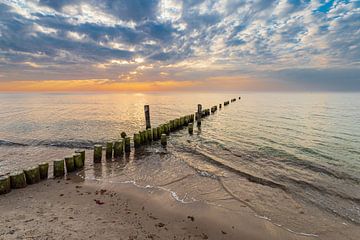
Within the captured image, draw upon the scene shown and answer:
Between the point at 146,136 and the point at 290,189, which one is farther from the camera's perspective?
the point at 146,136

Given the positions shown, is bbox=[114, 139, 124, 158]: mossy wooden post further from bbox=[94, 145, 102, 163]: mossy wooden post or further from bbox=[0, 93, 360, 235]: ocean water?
bbox=[94, 145, 102, 163]: mossy wooden post

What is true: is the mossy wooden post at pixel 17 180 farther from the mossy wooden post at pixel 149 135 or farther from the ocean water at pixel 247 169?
the mossy wooden post at pixel 149 135

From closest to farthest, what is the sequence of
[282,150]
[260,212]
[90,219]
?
[90,219]
[260,212]
[282,150]

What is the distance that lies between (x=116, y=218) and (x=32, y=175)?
5.19 metres

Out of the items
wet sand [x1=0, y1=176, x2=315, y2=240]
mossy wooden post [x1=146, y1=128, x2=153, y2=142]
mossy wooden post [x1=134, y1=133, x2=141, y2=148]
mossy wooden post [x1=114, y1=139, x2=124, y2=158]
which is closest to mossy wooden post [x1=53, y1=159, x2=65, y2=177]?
wet sand [x1=0, y1=176, x2=315, y2=240]

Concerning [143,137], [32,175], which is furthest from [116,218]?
[143,137]

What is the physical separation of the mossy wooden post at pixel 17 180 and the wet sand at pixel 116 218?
274 mm

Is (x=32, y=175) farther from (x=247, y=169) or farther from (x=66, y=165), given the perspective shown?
(x=247, y=169)

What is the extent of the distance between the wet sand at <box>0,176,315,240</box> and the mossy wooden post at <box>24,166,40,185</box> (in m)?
0.47

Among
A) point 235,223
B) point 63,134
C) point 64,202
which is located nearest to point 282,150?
point 235,223

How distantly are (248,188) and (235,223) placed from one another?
322 centimetres

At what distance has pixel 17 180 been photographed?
8945 millimetres

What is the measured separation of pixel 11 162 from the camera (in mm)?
13195

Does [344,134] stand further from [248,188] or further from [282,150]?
[248,188]
